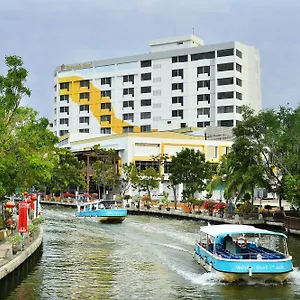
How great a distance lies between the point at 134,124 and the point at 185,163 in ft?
143

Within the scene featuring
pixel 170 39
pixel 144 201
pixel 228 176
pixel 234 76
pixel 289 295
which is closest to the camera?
pixel 289 295

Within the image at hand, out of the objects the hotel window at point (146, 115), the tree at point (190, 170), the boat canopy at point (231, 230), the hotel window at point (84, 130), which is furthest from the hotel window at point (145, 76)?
the boat canopy at point (231, 230)

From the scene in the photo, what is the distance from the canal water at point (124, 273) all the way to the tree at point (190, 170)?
26.1 m

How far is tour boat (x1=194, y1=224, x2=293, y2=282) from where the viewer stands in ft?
79.4

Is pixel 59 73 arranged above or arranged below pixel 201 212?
above

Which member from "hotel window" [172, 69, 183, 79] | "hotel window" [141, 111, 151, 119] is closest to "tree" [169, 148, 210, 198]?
"hotel window" [172, 69, 183, 79]

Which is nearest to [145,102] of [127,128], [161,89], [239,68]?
[161,89]

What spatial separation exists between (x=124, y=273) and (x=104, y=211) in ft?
96.4

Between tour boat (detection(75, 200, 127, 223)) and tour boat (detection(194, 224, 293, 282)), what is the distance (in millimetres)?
26324

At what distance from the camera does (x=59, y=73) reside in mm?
123875

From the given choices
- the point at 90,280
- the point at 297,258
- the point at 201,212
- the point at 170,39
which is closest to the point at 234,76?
the point at 170,39

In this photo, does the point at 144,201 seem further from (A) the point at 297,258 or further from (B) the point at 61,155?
(A) the point at 297,258

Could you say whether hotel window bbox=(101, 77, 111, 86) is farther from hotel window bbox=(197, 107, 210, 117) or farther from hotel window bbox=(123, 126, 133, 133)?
hotel window bbox=(197, 107, 210, 117)

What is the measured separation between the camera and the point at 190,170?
234 feet
